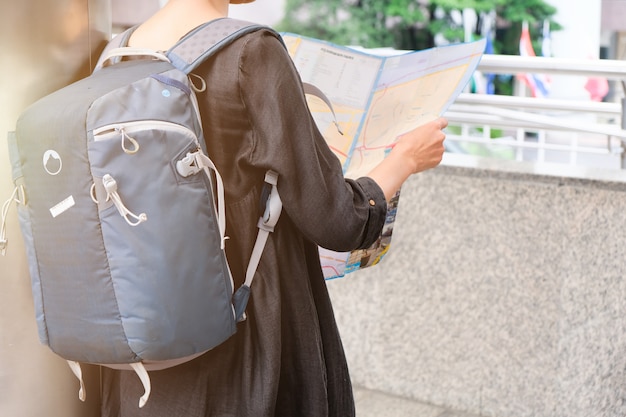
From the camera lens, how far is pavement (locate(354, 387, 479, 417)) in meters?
3.48

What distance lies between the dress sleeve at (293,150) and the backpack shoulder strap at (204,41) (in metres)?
0.03

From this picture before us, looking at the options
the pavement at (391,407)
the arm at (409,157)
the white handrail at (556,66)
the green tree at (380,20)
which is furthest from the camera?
the green tree at (380,20)

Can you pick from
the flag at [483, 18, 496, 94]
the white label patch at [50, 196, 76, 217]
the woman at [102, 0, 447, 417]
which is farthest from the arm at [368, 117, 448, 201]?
the flag at [483, 18, 496, 94]

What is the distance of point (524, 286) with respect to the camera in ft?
10.6

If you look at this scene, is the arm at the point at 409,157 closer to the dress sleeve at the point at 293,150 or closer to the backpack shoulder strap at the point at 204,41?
the dress sleeve at the point at 293,150

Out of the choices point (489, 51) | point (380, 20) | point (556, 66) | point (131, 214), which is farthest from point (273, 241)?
point (380, 20)

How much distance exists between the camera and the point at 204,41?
58.7 inches

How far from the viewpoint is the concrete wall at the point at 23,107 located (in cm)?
167

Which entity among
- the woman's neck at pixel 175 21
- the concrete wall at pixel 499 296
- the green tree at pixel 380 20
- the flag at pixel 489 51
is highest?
the woman's neck at pixel 175 21

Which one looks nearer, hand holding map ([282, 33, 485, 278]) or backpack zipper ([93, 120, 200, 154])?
backpack zipper ([93, 120, 200, 154])

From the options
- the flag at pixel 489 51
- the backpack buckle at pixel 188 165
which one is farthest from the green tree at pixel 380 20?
the backpack buckle at pixel 188 165

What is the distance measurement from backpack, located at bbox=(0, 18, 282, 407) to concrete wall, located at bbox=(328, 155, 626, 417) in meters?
1.85

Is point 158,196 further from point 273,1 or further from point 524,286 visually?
point 273,1

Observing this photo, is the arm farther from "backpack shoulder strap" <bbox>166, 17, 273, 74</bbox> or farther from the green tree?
the green tree
